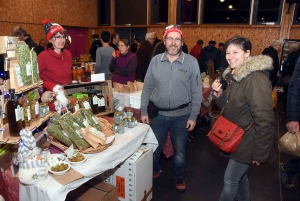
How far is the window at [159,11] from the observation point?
8.05 m

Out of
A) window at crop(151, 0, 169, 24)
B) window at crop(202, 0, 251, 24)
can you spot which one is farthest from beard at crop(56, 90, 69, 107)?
window at crop(151, 0, 169, 24)

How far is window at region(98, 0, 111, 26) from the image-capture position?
916 cm

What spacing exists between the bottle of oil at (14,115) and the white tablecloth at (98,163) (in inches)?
13.0

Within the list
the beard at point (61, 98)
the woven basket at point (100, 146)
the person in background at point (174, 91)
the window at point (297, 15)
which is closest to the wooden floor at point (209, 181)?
the person in background at point (174, 91)

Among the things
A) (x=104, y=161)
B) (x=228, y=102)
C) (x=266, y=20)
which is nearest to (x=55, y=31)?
(x=104, y=161)

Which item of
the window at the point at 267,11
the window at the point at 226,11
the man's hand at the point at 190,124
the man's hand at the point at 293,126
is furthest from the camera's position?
the window at the point at 226,11

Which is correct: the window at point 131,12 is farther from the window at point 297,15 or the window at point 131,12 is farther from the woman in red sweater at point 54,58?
the woman in red sweater at point 54,58

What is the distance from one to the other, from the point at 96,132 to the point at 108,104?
682mm

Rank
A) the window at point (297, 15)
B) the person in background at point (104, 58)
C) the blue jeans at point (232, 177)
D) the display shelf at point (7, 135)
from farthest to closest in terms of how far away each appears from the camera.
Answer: the window at point (297, 15) < the person in background at point (104, 58) < the blue jeans at point (232, 177) < the display shelf at point (7, 135)

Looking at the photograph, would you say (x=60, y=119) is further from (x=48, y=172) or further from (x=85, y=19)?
(x=85, y=19)

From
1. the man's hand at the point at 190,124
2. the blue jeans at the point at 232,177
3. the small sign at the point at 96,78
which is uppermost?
the small sign at the point at 96,78

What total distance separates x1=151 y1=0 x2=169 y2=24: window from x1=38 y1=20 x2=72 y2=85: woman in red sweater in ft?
20.7

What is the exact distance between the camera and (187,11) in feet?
25.3

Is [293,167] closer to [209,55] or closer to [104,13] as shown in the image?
[209,55]
